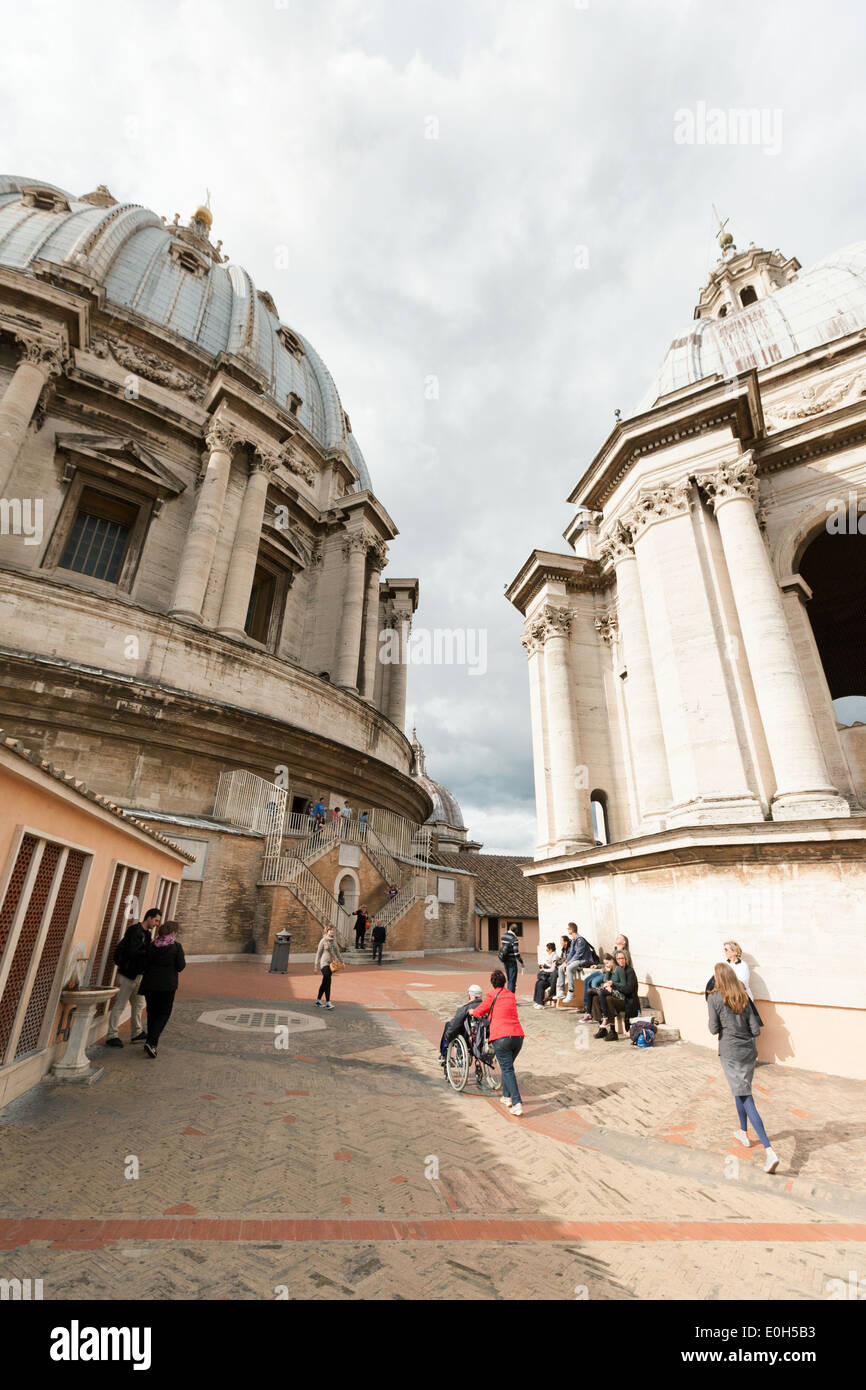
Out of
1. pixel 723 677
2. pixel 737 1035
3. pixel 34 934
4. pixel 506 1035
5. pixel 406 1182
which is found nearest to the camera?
pixel 406 1182

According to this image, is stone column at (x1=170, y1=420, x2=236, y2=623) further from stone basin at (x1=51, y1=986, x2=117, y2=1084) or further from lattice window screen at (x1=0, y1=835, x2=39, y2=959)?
lattice window screen at (x1=0, y1=835, x2=39, y2=959)

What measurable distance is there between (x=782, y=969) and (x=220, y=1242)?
349 inches

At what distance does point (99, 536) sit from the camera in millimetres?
23922

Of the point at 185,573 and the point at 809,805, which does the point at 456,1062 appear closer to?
the point at 809,805

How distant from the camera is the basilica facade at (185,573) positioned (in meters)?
17.0

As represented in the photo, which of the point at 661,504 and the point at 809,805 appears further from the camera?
the point at 661,504

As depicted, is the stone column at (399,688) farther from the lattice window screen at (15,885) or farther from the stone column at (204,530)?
the lattice window screen at (15,885)

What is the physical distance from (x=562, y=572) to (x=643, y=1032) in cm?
1365

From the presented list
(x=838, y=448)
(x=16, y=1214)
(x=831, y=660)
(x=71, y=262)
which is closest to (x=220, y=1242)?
(x=16, y=1214)

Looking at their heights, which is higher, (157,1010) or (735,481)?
(735,481)

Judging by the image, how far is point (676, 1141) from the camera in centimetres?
590

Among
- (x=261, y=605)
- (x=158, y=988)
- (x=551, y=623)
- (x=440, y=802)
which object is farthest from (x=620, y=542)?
(x=440, y=802)
